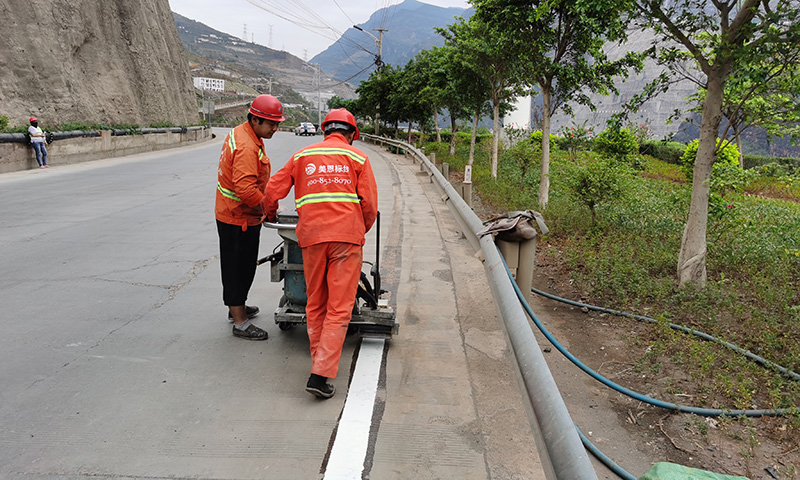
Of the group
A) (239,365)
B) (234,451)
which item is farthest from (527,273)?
(234,451)

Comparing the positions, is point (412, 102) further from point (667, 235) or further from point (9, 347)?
point (9, 347)

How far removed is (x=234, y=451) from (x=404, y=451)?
0.90 meters

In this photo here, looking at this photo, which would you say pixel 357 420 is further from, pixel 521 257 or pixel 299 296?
pixel 521 257

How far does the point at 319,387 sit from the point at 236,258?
57.0 inches

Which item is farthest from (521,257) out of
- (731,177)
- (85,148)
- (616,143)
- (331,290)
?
(85,148)

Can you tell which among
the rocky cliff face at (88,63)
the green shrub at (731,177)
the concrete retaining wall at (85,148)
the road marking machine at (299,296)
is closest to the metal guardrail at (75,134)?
the concrete retaining wall at (85,148)

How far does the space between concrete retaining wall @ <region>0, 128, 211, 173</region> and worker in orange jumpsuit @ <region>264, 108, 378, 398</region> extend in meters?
14.8

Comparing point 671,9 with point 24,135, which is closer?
point 671,9

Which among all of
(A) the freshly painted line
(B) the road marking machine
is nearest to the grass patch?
(B) the road marking machine

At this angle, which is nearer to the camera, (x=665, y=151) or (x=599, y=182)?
(x=599, y=182)

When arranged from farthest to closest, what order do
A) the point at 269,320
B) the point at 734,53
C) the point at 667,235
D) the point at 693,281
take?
the point at 667,235 → the point at 693,281 → the point at 734,53 → the point at 269,320

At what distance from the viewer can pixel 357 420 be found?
3.09 metres

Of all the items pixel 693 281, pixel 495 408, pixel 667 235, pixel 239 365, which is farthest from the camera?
pixel 667 235

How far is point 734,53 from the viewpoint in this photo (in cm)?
521
